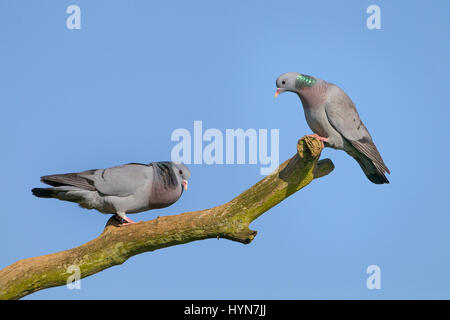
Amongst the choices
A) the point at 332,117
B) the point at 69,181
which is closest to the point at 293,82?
the point at 332,117

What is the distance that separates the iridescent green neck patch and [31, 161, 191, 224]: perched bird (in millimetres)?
2074

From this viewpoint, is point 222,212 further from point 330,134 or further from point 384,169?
point 384,169

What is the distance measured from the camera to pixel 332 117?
7.82 metres

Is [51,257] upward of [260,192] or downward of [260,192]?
downward

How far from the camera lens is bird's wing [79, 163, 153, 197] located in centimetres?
787

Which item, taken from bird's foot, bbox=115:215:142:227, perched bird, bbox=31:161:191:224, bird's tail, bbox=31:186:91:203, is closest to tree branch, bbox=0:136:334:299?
bird's foot, bbox=115:215:142:227

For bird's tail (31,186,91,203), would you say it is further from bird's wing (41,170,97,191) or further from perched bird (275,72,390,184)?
perched bird (275,72,390,184)

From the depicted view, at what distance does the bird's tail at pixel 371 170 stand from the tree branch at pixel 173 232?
2.53 ft

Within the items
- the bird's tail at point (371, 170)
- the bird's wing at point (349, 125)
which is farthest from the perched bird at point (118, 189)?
the bird's tail at point (371, 170)

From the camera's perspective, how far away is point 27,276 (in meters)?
7.34
